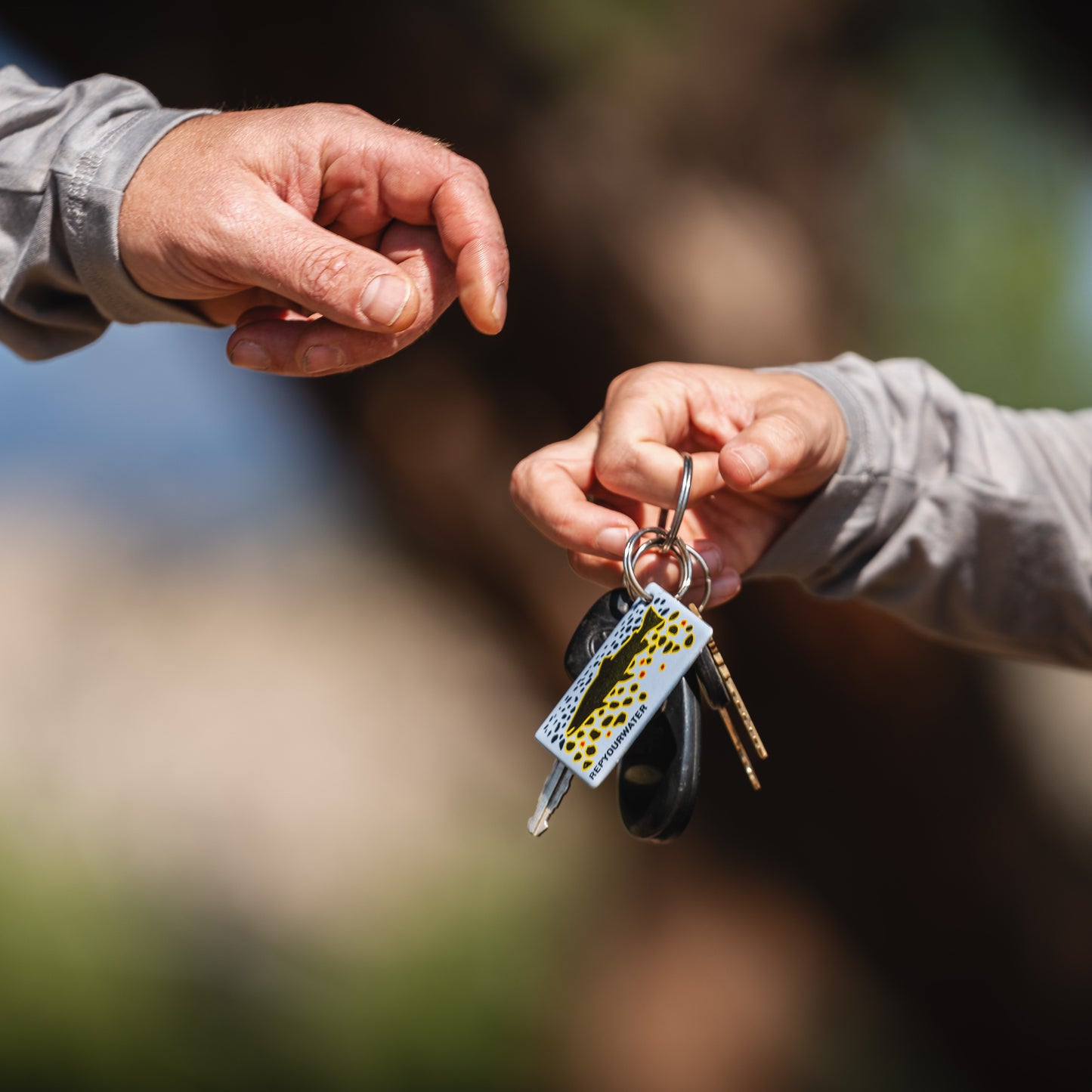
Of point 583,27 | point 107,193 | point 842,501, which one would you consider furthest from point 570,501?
point 583,27

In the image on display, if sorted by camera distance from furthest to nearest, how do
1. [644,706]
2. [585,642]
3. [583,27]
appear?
[583,27]
[585,642]
[644,706]

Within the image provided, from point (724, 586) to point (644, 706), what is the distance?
21 centimetres

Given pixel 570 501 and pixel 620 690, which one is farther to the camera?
pixel 570 501

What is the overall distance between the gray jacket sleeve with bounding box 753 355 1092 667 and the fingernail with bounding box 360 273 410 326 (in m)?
0.53

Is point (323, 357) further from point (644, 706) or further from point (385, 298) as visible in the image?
point (644, 706)

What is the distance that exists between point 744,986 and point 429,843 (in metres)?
0.87

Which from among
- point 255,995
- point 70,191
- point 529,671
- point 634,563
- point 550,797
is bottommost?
point 255,995

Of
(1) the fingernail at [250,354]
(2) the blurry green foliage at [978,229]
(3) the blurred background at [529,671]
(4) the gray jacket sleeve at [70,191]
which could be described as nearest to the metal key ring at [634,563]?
(1) the fingernail at [250,354]

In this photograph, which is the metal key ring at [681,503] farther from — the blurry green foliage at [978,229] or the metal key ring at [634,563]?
the blurry green foliage at [978,229]

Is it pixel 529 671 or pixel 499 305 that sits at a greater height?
pixel 499 305

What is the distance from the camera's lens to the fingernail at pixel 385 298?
0.71 metres

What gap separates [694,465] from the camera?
87 centimetres

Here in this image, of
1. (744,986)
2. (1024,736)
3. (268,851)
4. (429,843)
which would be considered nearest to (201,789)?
(268,851)

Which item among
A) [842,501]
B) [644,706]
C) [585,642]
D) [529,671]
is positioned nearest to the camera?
[644,706]
